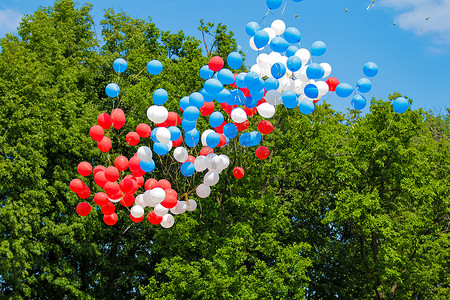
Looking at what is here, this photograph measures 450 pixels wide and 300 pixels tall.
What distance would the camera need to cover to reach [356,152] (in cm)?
1919

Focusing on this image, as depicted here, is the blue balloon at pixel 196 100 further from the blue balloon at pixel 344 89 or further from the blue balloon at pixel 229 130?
the blue balloon at pixel 344 89

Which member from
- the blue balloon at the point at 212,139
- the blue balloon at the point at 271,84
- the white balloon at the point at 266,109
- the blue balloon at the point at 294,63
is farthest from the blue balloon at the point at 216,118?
the blue balloon at the point at 294,63

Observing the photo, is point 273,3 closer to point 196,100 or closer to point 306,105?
point 306,105

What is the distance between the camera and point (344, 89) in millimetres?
11258

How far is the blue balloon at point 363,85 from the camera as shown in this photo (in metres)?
11.4

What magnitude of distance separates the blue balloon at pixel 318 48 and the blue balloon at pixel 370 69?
0.96 meters

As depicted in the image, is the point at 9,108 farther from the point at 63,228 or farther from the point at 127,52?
the point at 127,52

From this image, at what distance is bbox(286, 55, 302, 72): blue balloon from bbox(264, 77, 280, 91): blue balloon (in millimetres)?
376

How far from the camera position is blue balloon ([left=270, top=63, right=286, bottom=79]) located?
10883 mm

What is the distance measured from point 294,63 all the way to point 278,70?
0.34 meters

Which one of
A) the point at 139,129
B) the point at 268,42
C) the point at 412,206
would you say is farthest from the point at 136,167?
the point at 412,206

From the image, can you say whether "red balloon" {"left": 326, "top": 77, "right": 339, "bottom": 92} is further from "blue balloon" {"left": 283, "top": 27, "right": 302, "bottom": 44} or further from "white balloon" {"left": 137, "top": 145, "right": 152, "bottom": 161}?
"white balloon" {"left": 137, "top": 145, "right": 152, "bottom": 161}

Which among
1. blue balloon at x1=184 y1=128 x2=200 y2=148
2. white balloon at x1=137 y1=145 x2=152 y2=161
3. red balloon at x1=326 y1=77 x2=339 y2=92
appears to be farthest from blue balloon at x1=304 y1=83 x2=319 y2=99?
white balloon at x1=137 y1=145 x2=152 y2=161

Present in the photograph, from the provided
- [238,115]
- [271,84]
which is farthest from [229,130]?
[271,84]
